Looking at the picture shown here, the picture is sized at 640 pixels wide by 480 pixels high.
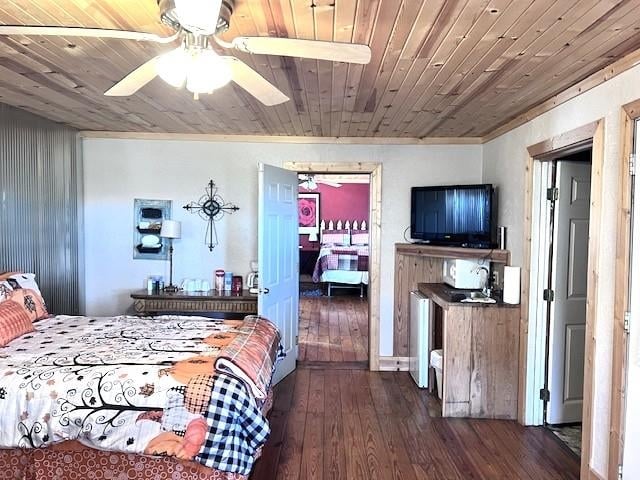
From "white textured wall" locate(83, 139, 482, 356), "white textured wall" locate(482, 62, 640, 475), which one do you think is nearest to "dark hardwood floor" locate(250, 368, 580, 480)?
"white textured wall" locate(482, 62, 640, 475)

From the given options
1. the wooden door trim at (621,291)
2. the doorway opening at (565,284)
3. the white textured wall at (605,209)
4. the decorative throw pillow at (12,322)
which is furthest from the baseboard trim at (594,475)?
the decorative throw pillow at (12,322)

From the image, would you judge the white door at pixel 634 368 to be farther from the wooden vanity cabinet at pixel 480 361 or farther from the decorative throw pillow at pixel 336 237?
the decorative throw pillow at pixel 336 237

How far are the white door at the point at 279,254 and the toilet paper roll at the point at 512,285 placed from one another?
1956mm

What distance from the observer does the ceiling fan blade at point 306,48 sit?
173 cm

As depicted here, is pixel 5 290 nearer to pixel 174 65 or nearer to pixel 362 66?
pixel 174 65

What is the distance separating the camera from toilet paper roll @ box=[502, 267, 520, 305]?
372cm

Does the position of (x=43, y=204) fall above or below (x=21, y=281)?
above

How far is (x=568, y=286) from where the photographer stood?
11.7ft

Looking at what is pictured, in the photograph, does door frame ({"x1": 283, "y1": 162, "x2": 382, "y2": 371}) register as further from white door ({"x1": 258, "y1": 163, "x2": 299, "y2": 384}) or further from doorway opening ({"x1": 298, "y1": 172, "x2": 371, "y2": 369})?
white door ({"x1": 258, "y1": 163, "x2": 299, "y2": 384})

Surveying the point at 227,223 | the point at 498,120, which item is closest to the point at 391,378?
the point at 227,223

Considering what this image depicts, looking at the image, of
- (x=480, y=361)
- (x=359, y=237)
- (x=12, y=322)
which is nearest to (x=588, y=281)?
(x=480, y=361)

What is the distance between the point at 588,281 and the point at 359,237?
814 cm

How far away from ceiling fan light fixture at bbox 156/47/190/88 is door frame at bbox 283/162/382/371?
9.67 feet

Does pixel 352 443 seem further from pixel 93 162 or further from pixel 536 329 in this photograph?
pixel 93 162
